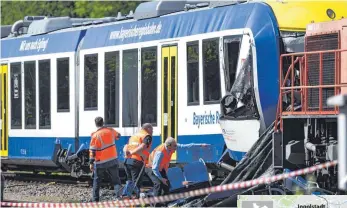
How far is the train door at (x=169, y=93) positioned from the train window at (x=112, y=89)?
1.94 meters

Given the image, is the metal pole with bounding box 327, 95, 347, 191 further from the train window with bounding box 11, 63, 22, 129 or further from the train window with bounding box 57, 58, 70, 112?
the train window with bounding box 11, 63, 22, 129

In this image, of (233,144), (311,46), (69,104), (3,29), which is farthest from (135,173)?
(3,29)

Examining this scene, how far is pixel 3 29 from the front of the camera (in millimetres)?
29875

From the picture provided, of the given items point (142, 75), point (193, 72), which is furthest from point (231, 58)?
point (142, 75)

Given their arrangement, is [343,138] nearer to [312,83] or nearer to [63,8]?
[312,83]

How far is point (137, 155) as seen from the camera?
17.9 meters

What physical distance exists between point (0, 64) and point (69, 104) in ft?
13.4

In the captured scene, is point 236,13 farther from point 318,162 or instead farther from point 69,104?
point 69,104

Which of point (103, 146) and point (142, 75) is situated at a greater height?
point (142, 75)

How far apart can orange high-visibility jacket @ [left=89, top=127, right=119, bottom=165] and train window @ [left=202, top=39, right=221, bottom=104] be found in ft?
5.83

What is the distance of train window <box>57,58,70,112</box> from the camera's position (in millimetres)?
23484

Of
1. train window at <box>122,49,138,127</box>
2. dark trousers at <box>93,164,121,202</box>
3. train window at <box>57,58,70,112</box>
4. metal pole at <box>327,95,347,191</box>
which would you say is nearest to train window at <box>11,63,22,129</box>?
train window at <box>57,58,70,112</box>

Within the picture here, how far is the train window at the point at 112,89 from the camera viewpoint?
2148cm

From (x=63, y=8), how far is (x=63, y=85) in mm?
29830
